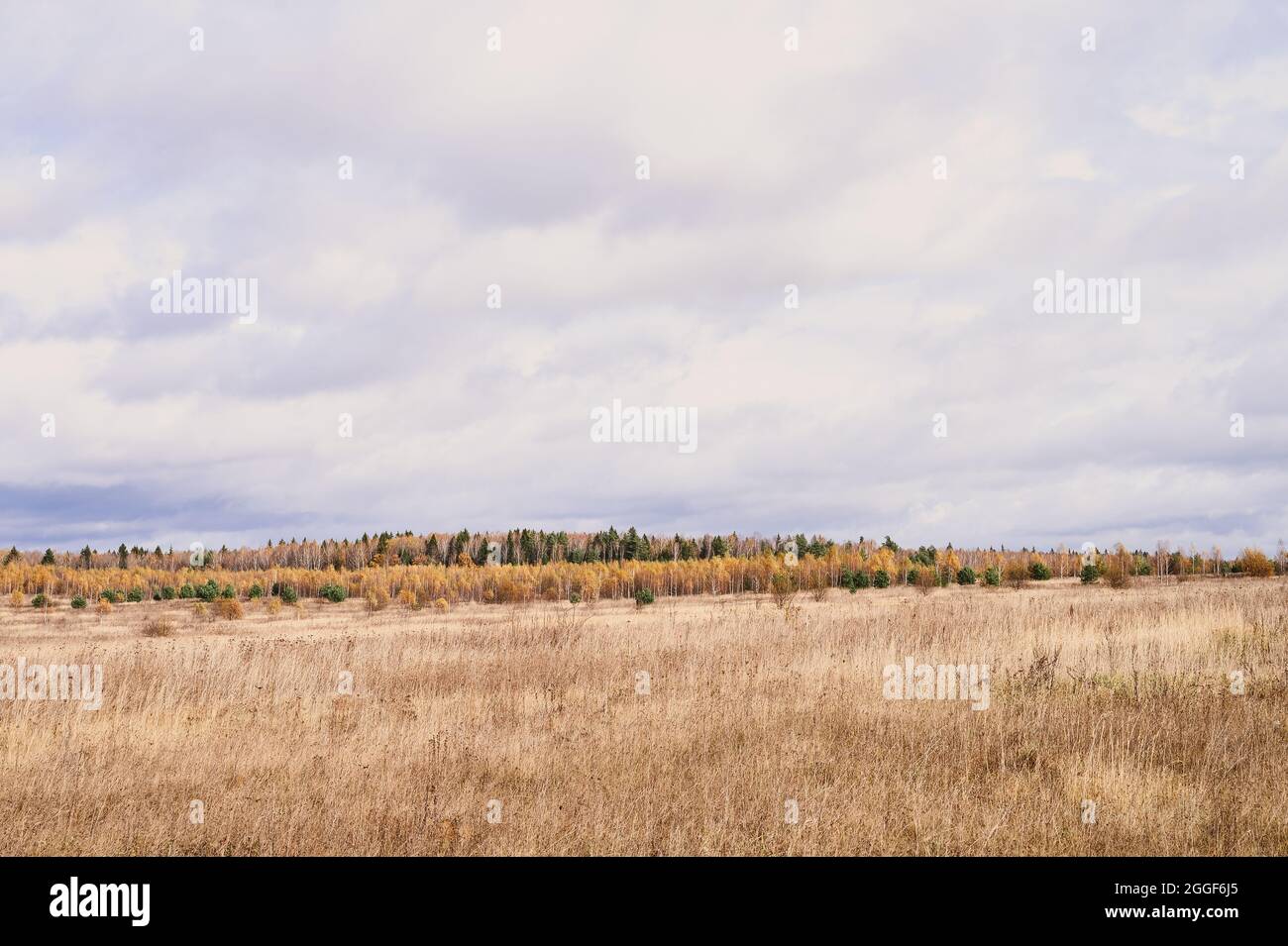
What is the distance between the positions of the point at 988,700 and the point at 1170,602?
52.1ft

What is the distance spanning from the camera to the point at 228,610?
2830 inches

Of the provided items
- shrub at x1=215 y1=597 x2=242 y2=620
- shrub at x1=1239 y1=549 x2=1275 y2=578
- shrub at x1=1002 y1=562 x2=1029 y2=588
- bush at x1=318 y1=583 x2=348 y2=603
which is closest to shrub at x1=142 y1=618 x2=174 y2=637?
shrub at x1=215 y1=597 x2=242 y2=620

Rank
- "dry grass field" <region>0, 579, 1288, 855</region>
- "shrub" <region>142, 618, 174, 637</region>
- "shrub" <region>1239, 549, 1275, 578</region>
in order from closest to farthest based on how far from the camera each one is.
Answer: "dry grass field" <region>0, 579, 1288, 855</region> → "shrub" <region>142, 618, 174, 637</region> → "shrub" <region>1239, 549, 1275, 578</region>

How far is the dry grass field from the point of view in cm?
748

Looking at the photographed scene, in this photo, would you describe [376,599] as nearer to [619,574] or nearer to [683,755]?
[619,574]

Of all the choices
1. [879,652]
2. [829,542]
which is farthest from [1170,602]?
[829,542]

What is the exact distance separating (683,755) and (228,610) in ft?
235

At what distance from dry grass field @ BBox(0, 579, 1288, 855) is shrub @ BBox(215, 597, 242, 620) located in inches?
2323

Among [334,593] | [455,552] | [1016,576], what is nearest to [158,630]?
[334,593]

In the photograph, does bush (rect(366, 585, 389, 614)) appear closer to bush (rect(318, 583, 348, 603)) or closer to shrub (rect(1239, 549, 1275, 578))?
bush (rect(318, 583, 348, 603))

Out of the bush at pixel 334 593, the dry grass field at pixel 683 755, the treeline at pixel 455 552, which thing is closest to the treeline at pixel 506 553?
the treeline at pixel 455 552

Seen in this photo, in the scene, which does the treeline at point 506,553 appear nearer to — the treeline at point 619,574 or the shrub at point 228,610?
the treeline at point 619,574
